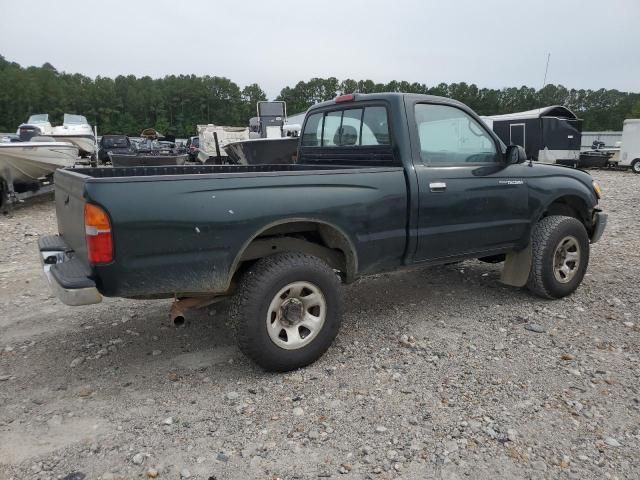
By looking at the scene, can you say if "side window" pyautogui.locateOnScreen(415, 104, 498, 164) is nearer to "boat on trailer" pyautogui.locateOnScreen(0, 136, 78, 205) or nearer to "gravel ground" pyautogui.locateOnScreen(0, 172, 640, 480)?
"gravel ground" pyautogui.locateOnScreen(0, 172, 640, 480)

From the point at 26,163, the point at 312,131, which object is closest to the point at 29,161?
the point at 26,163

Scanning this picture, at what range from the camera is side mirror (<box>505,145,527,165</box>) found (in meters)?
4.34

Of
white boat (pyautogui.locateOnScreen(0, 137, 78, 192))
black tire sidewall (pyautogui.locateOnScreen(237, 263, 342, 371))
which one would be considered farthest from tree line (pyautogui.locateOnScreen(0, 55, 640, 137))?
black tire sidewall (pyautogui.locateOnScreen(237, 263, 342, 371))

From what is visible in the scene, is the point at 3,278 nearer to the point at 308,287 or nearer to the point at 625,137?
the point at 308,287

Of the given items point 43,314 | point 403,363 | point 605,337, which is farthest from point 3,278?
point 605,337

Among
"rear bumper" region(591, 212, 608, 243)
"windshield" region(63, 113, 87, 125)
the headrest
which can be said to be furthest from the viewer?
"windshield" region(63, 113, 87, 125)

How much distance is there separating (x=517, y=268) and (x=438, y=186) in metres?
1.57

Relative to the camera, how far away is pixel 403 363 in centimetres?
360

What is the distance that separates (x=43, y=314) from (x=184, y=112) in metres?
95.5

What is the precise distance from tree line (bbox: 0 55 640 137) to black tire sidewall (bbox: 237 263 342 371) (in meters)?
58.1

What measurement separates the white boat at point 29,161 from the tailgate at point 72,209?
731 centimetres

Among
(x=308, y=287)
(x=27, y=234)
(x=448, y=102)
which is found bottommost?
(x=27, y=234)

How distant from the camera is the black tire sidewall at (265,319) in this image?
10.4 feet

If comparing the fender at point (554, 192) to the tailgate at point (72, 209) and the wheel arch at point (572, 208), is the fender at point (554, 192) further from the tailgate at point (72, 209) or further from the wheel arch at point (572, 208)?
the tailgate at point (72, 209)
